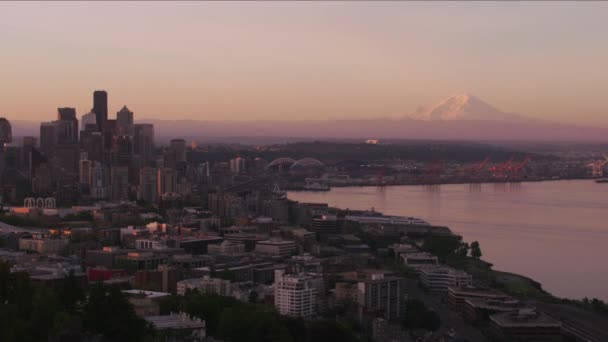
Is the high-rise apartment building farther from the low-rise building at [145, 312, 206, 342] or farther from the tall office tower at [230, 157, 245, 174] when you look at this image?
the tall office tower at [230, 157, 245, 174]

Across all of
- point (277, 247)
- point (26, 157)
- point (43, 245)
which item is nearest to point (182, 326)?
point (277, 247)

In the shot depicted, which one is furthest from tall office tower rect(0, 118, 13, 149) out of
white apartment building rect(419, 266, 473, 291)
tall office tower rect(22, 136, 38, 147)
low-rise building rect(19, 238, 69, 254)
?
white apartment building rect(419, 266, 473, 291)

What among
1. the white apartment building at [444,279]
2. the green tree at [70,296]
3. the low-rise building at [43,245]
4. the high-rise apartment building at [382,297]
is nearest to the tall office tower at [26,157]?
the low-rise building at [43,245]

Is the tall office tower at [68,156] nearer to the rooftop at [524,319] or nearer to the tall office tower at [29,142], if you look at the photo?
the tall office tower at [29,142]

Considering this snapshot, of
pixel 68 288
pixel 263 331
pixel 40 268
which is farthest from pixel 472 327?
pixel 40 268

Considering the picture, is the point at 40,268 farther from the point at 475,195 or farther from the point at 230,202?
the point at 475,195

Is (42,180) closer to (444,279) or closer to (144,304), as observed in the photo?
(444,279)
